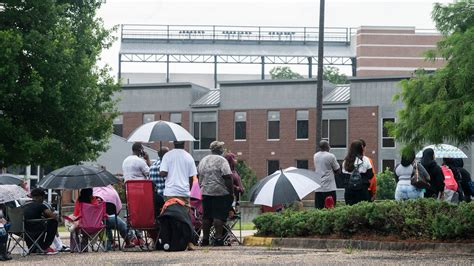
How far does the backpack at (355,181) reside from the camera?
2111 cm

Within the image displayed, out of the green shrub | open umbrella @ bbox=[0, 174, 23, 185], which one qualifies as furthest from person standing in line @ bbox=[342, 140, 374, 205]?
the green shrub

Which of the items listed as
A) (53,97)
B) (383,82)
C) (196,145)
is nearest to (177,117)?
(196,145)

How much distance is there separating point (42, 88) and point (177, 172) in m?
18.4


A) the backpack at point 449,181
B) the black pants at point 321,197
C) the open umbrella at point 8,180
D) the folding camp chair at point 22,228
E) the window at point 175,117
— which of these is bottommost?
the folding camp chair at point 22,228

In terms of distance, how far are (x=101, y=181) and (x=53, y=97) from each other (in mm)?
18671

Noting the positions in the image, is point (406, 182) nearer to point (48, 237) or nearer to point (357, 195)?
point (357, 195)

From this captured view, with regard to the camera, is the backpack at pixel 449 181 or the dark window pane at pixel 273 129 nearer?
the backpack at pixel 449 181

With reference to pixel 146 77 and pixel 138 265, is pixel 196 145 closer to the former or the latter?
pixel 146 77

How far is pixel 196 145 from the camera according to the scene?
3312 inches

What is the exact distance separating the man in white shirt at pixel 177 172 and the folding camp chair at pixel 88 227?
4.32ft

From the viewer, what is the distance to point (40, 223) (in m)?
19.5

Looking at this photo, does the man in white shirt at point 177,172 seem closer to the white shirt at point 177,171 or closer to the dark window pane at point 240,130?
the white shirt at point 177,171

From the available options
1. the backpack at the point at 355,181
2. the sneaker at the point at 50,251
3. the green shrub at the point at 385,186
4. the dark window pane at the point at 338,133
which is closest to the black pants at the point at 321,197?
the backpack at the point at 355,181

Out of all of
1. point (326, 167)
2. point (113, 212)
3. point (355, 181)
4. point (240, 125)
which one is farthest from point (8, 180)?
point (240, 125)
